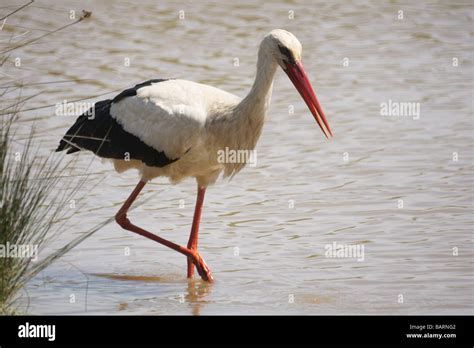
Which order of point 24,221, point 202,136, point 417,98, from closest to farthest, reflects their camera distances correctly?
point 24,221 → point 202,136 → point 417,98

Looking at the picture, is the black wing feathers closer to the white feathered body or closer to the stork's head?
the white feathered body

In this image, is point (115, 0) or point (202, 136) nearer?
point (202, 136)

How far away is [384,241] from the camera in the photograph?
30.3 ft

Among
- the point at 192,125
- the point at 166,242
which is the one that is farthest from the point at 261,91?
the point at 166,242

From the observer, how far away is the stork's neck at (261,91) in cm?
843

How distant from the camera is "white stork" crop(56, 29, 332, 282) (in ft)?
27.7

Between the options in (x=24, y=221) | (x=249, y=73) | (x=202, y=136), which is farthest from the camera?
(x=249, y=73)

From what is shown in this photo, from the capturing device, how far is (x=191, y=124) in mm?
8523

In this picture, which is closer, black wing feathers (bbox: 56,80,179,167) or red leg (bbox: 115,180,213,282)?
red leg (bbox: 115,180,213,282)

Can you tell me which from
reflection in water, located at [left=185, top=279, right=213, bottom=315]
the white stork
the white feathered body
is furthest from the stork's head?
reflection in water, located at [left=185, top=279, right=213, bottom=315]

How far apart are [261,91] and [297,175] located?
281 centimetres
